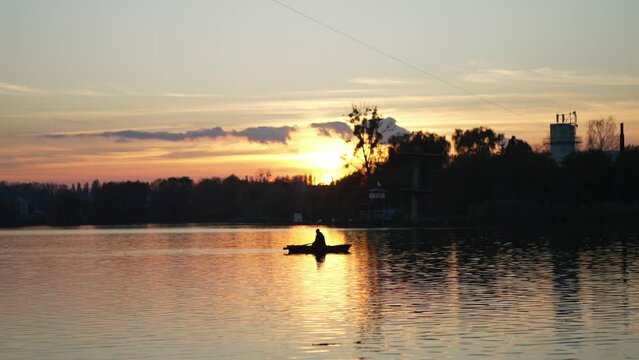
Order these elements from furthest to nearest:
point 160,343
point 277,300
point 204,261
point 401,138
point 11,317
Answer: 1. point 401,138
2. point 204,261
3. point 277,300
4. point 11,317
5. point 160,343

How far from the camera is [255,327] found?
27.0 meters

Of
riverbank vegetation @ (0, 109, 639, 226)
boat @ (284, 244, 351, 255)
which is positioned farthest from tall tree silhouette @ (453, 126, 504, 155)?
boat @ (284, 244, 351, 255)

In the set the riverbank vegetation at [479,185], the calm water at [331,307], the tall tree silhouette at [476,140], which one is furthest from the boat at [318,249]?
the tall tree silhouette at [476,140]

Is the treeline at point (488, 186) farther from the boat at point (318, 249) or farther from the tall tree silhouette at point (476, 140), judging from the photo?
the boat at point (318, 249)

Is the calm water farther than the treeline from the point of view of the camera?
No

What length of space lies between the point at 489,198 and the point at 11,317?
86025 millimetres

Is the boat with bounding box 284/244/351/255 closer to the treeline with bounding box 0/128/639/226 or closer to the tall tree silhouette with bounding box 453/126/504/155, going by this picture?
the treeline with bounding box 0/128/639/226

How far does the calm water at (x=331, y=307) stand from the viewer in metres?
23.0

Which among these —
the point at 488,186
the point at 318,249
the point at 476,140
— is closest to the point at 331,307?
the point at 318,249

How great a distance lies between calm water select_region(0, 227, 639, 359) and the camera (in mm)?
23047

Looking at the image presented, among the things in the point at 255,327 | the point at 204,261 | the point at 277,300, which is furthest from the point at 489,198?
the point at 255,327

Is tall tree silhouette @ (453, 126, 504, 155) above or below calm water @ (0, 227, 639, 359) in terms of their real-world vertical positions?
above

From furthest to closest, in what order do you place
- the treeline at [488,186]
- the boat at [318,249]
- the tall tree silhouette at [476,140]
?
1. the tall tree silhouette at [476,140]
2. the treeline at [488,186]
3. the boat at [318,249]

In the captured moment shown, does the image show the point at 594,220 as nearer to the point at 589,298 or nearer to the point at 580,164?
the point at 580,164
